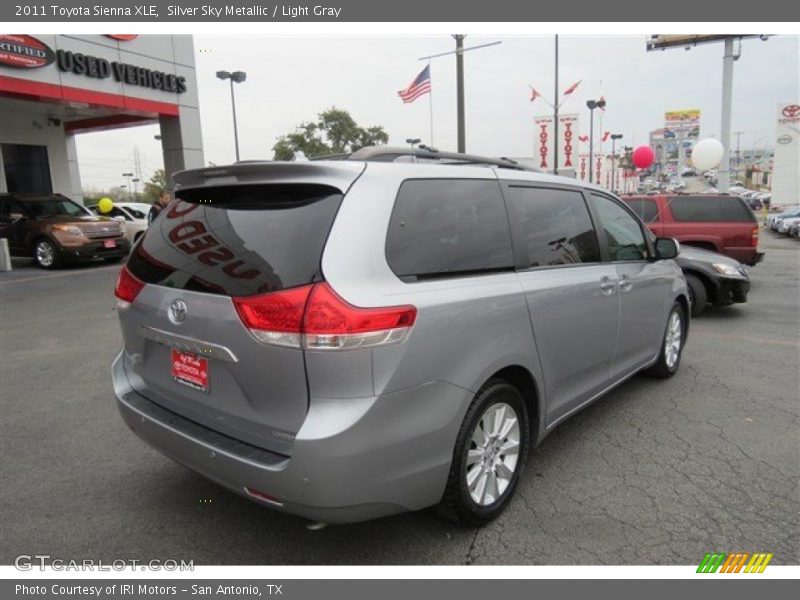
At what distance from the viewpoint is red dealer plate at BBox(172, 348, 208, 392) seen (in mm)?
2570

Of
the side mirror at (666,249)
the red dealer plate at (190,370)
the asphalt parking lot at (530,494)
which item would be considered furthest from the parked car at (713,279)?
the red dealer plate at (190,370)

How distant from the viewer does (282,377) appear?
2275 millimetres

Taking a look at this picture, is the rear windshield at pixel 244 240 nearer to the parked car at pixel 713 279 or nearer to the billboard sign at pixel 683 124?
the parked car at pixel 713 279

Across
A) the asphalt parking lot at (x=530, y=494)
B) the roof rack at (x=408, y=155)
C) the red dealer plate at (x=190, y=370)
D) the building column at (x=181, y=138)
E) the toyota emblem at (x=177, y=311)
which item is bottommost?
the asphalt parking lot at (x=530, y=494)

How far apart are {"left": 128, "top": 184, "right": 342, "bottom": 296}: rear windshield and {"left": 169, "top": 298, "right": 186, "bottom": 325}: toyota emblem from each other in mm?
79

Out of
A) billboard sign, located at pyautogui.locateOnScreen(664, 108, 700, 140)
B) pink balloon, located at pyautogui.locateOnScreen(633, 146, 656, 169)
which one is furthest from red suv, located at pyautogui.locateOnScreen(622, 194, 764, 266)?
billboard sign, located at pyautogui.locateOnScreen(664, 108, 700, 140)

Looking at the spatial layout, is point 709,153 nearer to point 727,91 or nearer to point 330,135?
point 727,91

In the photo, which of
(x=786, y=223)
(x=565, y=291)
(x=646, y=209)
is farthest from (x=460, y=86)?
(x=786, y=223)

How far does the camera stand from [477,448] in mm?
2795

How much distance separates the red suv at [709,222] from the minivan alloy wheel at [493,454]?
328 inches

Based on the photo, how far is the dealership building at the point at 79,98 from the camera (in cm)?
1388

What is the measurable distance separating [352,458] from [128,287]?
161cm

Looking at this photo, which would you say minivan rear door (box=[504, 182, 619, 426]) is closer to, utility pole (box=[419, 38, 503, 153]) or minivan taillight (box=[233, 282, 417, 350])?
minivan taillight (box=[233, 282, 417, 350])

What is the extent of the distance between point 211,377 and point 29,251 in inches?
559
